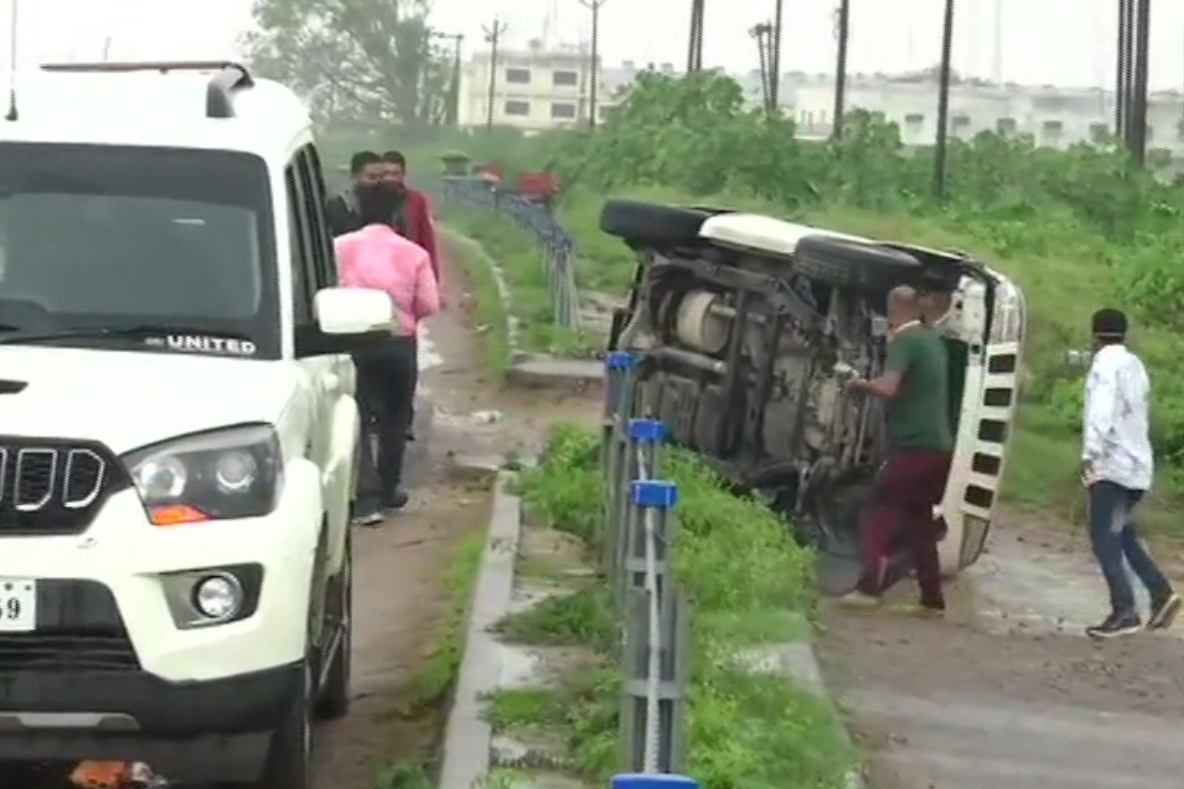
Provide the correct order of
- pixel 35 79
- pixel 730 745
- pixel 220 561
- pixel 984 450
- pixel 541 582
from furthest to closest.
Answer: pixel 984 450
pixel 541 582
pixel 35 79
pixel 730 745
pixel 220 561

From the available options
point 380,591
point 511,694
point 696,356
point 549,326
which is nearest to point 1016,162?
point 549,326

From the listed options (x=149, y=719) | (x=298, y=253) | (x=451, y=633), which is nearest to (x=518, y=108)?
(x=451, y=633)

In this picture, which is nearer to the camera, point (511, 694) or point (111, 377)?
point (111, 377)

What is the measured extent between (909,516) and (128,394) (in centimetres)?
635

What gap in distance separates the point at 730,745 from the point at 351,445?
1730 millimetres

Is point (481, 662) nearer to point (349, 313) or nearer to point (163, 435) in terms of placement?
point (349, 313)

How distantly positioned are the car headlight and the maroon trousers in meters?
6.03

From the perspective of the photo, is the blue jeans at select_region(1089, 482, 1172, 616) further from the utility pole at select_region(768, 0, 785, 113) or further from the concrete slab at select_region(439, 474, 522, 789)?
the utility pole at select_region(768, 0, 785, 113)

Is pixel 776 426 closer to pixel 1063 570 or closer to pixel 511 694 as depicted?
pixel 1063 570

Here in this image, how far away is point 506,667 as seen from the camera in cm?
859

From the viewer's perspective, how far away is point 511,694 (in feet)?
26.2

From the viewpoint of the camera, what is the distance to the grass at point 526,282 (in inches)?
887

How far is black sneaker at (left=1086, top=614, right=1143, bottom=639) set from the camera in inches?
467

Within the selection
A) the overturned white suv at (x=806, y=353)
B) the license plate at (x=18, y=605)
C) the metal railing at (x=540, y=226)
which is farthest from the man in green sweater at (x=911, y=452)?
the metal railing at (x=540, y=226)
